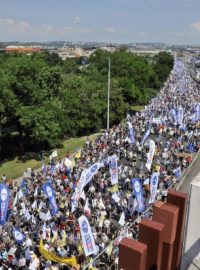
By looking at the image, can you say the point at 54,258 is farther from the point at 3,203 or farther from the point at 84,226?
the point at 3,203

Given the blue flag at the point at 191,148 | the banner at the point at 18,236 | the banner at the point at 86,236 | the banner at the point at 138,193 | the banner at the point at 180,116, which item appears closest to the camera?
the banner at the point at 86,236

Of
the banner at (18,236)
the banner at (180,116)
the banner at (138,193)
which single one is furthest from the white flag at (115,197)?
the banner at (180,116)

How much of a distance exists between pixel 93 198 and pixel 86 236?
27.4ft

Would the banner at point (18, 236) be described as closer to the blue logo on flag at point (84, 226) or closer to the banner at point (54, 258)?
the banner at point (54, 258)

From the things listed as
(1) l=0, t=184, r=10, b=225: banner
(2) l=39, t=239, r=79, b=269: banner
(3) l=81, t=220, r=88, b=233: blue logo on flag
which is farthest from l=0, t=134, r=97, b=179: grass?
(3) l=81, t=220, r=88, b=233: blue logo on flag

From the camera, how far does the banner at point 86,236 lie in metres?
15.4

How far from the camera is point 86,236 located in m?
15.5

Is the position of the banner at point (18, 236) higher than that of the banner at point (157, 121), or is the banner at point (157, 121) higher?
the banner at point (18, 236)

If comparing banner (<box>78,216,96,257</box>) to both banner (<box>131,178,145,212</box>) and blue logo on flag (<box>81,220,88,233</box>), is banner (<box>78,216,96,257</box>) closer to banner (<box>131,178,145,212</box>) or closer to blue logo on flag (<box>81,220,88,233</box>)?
blue logo on flag (<box>81,220,88,233</box>)

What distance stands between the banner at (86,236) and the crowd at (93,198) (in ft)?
2.02

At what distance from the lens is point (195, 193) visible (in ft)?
27.9

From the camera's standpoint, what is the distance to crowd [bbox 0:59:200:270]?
17.4 meters

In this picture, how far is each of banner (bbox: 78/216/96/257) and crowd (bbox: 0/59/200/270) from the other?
62 centimetres

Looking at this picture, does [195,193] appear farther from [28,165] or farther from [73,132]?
[73,132]
